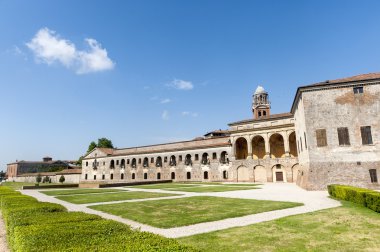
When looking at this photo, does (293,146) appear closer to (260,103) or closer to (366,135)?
(260,103)

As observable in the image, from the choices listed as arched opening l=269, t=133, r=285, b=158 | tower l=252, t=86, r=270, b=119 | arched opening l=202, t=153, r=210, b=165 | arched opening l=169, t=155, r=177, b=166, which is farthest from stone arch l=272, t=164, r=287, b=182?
arched opening l=169, t=155, r=177, b=166

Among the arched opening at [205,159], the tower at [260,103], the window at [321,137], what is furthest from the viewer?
the tower at [260,103]

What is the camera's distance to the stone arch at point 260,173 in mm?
40438

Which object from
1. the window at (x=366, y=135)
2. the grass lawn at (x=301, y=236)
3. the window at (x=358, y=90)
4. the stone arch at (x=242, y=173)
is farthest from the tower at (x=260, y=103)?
the grass lawn at (x=301, y=236)

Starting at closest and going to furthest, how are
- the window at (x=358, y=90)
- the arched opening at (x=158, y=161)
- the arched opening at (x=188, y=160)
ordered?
the window at (x=358, y=90) < the arched opening at (x=188, y=160) < the arched opening at (x=158, y=161)

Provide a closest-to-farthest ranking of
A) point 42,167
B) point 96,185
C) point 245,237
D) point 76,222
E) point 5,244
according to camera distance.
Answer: point 76,222
point 245,237
point 5,244
point 96,185
point 42,167

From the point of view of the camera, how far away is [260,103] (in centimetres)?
5994

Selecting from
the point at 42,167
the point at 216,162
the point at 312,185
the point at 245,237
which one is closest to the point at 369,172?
the point at 312,185

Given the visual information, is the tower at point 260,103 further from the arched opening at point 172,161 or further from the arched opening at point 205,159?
the arched opening at point 172,161

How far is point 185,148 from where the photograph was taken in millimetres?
51250

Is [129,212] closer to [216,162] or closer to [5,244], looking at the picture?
[5,244]

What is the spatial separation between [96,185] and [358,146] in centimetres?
3163

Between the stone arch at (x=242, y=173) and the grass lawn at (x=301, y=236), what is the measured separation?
31694mm

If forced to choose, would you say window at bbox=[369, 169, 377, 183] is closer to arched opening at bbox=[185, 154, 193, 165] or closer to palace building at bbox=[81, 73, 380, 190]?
palace building at bbox=[81, 73, 380, 190]
